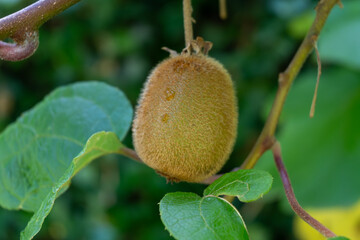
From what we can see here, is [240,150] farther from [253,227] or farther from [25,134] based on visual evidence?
[25,134]

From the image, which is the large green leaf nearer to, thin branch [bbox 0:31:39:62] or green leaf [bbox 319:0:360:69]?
green leaf [bbox 319:0:360:69]

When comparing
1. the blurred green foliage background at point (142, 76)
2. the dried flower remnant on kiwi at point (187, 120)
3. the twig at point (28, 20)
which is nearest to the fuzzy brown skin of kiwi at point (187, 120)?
the dried flower remnant on kiwi at point (187, 120)

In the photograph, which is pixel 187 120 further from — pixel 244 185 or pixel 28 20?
pixel 28 20

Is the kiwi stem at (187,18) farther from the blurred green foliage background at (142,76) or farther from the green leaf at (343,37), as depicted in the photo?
the blurred green foliage background at (142,76)

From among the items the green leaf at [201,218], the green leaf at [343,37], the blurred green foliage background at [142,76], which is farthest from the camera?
the blurred green foliage background at [142,76]

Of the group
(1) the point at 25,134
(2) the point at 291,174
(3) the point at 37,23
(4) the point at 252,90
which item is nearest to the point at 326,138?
(2) the point at 291,174

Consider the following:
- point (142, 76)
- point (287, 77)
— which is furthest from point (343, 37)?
point (142, 76)
